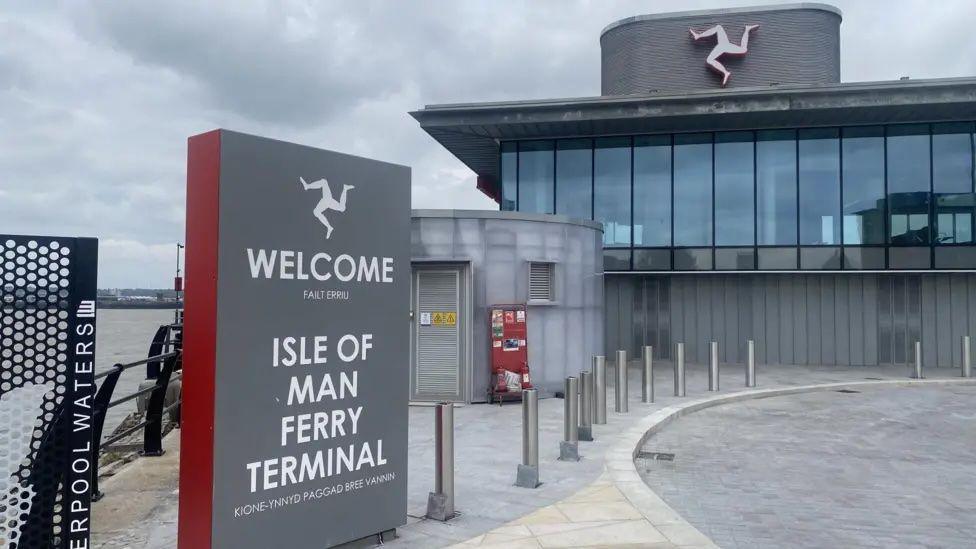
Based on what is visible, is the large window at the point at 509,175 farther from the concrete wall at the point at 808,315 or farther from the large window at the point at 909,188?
the large window at the point at 909,188

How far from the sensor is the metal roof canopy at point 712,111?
1928 centimetres

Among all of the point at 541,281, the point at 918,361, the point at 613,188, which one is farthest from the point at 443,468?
the point at 613,188

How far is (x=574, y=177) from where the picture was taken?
22844mm

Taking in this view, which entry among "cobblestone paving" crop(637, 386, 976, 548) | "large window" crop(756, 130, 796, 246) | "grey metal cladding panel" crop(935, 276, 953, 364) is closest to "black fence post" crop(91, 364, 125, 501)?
Result: "cobblestone paving" crop(637, 386, 976, 548)

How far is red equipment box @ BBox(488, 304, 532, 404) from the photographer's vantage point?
12.6m

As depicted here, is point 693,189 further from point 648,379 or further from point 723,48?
point 648,379

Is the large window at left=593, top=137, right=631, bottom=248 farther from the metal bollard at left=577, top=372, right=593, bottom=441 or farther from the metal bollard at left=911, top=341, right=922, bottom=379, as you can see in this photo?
the metal bollard at left=577, top=372, right=593, bottom=441

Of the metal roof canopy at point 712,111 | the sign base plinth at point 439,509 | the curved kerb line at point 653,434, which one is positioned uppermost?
the metal roof canopy at point 712,111

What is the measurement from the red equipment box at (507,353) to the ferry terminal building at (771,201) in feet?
24.5

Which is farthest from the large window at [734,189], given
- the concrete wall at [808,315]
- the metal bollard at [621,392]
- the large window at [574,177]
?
the metal bollard at [621,392]

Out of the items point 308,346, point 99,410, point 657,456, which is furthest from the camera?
point 657,456

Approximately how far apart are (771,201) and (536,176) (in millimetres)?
7645

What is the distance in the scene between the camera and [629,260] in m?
22.1

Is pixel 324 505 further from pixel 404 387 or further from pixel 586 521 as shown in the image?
pixel 586 521
